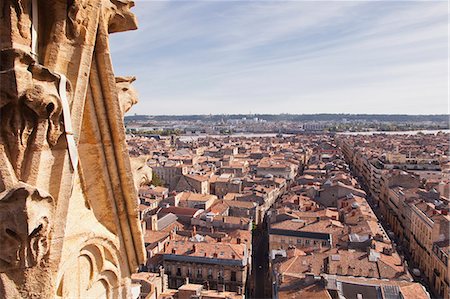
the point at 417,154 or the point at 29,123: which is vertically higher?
the point at 29,123

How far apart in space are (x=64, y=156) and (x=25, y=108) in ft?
2.05

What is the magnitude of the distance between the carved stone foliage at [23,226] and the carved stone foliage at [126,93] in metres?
2.34

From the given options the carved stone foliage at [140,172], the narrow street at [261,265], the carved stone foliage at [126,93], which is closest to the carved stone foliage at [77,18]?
the carved stone foliage at [126,93]

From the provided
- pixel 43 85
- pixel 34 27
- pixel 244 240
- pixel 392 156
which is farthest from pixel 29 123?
pixel 392 156

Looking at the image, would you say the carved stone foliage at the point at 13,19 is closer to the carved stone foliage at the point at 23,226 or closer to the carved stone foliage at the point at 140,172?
the carved stone foliage at the point at 23,226

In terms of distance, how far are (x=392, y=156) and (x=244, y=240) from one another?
57484 millimetres

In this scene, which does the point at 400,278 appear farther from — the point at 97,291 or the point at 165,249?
the point at 97,291

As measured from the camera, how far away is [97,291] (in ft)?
16.7

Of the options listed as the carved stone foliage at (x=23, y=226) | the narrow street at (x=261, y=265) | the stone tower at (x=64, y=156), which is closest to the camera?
the carved stone foliage at (x=23, y=226)

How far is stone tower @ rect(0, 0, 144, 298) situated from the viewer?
122 inches

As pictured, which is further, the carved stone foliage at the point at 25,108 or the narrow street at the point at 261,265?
the narrow street at the point at 261,265

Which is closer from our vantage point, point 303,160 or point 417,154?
point 417,154

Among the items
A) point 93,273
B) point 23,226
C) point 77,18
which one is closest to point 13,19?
point 77,18

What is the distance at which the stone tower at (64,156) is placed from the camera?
10.1 ft
